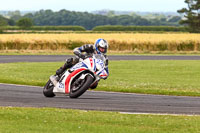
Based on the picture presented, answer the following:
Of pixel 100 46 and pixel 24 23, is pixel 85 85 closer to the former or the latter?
pixel 100 46

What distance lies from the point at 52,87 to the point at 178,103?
3.57 m

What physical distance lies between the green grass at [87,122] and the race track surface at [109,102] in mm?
1159

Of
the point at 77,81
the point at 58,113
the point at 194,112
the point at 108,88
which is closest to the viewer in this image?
the point at 58,113

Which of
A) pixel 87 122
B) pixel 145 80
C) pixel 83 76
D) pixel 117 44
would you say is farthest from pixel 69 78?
pixel 117 44

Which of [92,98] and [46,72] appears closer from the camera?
[92,98]

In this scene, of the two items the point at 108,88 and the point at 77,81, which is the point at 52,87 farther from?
the point at 108,88

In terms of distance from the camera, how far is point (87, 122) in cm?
1036

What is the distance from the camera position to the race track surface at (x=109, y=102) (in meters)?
13.0

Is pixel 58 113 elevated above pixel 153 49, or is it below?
above

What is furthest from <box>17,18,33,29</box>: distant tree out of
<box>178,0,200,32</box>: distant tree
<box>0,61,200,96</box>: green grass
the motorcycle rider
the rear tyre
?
the motorcycle rider

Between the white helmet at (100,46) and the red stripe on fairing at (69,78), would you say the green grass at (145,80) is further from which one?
the white helmet at (100,46)

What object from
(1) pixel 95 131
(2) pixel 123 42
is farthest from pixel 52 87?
(2) pixel 123 42

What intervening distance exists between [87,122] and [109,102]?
3.86m

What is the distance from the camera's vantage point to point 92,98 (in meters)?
15.0
